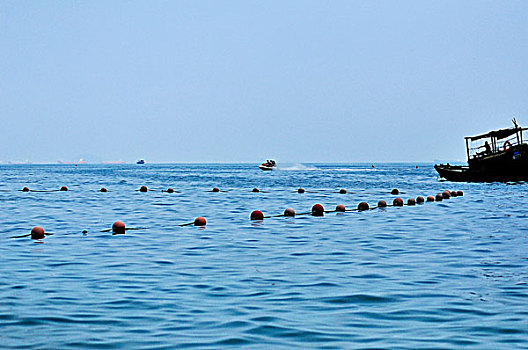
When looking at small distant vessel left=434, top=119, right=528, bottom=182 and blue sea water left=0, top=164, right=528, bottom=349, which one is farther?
small distant vessel left=434, top=119, right=528, bottom=182

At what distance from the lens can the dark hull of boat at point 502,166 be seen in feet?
193

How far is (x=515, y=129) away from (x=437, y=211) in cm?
3211

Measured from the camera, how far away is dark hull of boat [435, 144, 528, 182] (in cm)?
5878

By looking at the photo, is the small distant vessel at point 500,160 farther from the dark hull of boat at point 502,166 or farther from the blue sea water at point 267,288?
the blue sea water at point 267,288

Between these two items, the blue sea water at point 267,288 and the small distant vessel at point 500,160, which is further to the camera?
the small distant vessel at point 500,160

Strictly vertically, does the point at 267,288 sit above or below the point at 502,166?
below

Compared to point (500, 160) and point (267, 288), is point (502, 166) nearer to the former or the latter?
point (500, 160)

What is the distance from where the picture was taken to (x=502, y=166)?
2377 inches

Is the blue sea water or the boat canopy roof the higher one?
the boat canopy roof

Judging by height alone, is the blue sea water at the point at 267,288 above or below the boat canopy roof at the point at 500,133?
below

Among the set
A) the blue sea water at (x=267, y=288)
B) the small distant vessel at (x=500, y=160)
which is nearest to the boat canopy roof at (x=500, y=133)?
the small distant vessel at (x=500, y=160)

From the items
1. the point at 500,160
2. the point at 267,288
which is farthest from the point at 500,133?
the point at 267,288

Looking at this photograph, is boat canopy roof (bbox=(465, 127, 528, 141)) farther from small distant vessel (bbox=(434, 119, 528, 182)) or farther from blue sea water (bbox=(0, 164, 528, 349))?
blue sea water (bbox=(0, 164, 528, 349))

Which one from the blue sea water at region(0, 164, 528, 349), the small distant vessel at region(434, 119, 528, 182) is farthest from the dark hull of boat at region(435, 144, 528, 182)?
the blue sea water at region(0, 164, 528, 349)
